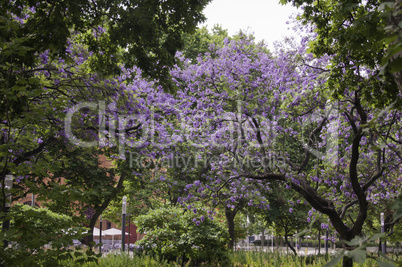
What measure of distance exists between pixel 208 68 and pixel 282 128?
10.3ft

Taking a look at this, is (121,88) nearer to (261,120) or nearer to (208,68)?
(208,68)

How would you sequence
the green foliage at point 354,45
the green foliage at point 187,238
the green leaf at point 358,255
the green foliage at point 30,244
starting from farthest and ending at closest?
→ the green foliage at point 187,238, the green foliage at point 354,45, the green foliage at point 30,244, the green leaf at point 358,255

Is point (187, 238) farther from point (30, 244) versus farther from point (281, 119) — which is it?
point (30, 244)

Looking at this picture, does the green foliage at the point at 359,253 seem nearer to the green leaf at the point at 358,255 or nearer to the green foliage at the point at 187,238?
the green leaf at the point at 358,255

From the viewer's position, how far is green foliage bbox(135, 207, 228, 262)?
11.6m

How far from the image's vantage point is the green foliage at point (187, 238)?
456 inches

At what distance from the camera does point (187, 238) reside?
11734 millimetres

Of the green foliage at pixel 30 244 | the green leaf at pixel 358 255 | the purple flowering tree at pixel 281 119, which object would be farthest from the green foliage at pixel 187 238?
the green leaf at pixel 358 255

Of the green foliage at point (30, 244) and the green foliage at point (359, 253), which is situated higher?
the green foliage at point (359, 253)

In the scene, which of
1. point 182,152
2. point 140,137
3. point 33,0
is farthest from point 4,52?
point 182,152

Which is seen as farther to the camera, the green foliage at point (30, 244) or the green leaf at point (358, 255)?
the green foliage at point (30, 244)

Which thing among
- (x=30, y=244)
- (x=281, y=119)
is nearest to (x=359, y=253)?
(x=30, y=244)

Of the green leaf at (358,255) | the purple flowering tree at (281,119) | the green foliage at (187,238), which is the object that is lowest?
the green foliage at (187,238)

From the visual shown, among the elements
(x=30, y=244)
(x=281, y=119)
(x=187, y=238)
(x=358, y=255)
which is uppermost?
(x=281, y=119)
